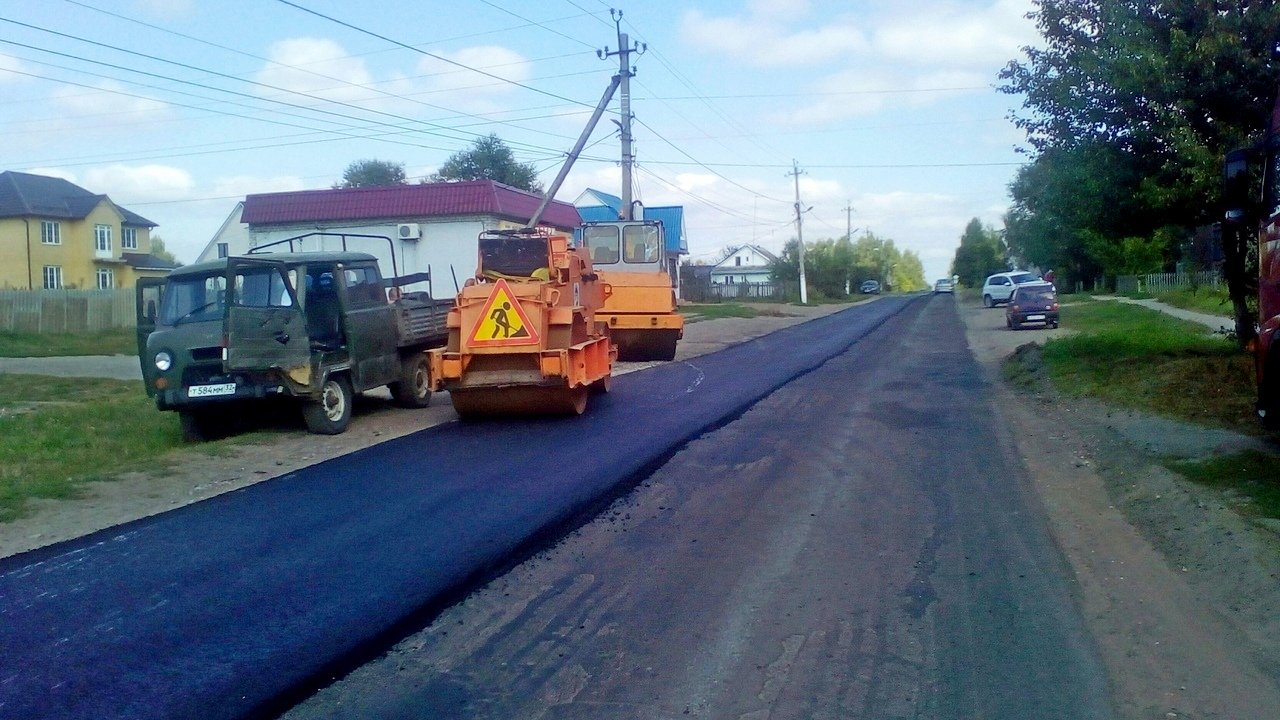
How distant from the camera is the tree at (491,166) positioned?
248 ft

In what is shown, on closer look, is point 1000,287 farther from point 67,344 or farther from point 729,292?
point 67,344

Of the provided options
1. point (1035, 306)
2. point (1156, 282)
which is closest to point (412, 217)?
point (1035, 306)

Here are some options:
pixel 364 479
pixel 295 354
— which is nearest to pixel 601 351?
pixel 295 354

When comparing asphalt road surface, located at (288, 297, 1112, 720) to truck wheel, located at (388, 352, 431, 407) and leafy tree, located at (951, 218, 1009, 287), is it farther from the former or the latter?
leafy tree, located at (951, 218, 1009, 287)

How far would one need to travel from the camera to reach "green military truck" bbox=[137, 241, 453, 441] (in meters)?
12.9

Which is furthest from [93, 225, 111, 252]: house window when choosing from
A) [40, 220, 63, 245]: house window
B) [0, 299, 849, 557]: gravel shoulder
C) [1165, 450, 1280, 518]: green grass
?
[1165, 450, 1280, 518]: green grass

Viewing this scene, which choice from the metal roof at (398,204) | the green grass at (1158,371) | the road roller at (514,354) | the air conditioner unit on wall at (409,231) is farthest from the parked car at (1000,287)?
the road roller at (514,354)

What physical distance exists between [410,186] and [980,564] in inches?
1427

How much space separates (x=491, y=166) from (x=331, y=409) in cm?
6364

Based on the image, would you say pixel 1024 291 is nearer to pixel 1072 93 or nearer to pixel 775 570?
pixel 1072 93

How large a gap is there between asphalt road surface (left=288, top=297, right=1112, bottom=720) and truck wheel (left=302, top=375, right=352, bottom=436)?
5.01 meters

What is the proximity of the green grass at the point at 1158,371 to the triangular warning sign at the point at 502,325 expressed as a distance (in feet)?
24.9

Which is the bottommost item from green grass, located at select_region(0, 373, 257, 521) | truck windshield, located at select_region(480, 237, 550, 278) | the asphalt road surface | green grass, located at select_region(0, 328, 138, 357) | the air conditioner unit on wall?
the asphalt road surface

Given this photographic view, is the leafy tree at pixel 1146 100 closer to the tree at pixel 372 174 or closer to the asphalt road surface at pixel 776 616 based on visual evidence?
the asphalt road surface at pixel 776 616
